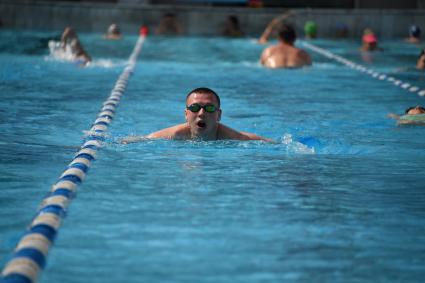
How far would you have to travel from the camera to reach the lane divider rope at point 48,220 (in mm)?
3826

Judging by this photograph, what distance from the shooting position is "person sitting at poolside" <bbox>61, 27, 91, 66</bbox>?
15.6 metres

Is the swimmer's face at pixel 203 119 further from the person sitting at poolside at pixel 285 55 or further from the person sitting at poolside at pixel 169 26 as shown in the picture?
the person sitting at poolside at pixel 169 26

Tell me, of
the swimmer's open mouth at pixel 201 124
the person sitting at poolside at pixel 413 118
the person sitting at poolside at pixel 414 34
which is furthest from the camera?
the person sitting at poolside at pixel 414 34

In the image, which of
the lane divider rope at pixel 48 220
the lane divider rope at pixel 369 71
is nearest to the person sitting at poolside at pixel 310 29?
the lane divider rope at pixel 369 71

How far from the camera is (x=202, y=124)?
7.26m

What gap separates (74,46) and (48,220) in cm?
1131

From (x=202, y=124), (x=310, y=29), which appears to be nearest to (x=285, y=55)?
(x=202, y=124)

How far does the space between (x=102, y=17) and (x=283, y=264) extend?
21695 mm

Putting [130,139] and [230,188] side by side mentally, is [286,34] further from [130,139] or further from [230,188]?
[230,188]

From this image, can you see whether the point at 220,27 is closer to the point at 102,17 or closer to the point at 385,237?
the point at 102,17

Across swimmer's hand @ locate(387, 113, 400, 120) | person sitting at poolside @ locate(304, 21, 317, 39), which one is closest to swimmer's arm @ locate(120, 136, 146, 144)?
swimmer's hand @ locate(387, 113, 400, 120)

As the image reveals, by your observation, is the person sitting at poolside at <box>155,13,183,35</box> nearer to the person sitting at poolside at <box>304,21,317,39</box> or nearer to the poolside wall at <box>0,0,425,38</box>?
the poolside wall at <box>0,0,425,38</box>

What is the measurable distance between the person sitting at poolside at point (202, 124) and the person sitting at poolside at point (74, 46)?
26.9ft

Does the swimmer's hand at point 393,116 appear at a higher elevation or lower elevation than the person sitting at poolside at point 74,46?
lower
